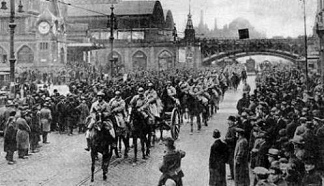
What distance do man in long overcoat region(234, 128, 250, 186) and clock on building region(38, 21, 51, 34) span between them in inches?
1875

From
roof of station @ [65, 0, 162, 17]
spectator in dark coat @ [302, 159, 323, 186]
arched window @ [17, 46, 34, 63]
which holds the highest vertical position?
roof of station @ [65, 0, 162, 17]

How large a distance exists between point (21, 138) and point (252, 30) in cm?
13421

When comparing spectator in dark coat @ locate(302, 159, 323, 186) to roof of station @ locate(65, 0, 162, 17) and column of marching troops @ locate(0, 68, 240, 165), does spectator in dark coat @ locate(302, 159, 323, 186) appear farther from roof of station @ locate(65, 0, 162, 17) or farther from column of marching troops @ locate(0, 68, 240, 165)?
roof of station @ locate(65, 0, 162, 17)

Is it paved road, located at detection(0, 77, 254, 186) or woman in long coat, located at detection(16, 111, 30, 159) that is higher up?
woman in long coat, located at detection(16, 111, 30, 159)

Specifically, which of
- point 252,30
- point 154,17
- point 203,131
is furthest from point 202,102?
point 252,30

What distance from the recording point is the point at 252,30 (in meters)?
143

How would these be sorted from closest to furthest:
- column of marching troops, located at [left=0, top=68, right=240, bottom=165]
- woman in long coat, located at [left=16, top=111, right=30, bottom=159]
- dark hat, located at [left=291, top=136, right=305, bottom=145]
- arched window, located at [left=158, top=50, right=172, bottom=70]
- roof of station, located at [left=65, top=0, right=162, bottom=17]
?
dark hat, located at [left=291, top=136, right=305, bottom=145] < column of marching troops, located at [left=0, top=68, right=240, bottom=165] < woman in long coat, located at [left=16, top=111, right=30, bottom=159] < arched window, located at [left=158, top=50, right=172, bottom=70] < roof of station, located at [left=65, top=0, right=162, bottom=17]

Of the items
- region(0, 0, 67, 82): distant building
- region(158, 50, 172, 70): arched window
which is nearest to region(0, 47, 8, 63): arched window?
region(0, 0, 67, 82): distant building

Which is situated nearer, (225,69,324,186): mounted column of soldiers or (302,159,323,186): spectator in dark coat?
(225,69,324,186): mounted column of soldiers

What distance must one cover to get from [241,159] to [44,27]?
48.3 meters

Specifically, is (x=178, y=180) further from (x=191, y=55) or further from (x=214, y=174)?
(x=191, y=55)

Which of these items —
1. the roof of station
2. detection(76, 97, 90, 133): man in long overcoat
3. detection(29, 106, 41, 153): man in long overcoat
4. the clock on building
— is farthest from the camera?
the roof of station

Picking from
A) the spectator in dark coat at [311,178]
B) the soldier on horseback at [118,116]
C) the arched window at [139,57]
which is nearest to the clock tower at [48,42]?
the arched window at [139,57]

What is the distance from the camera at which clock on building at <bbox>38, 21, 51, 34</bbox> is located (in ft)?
177
